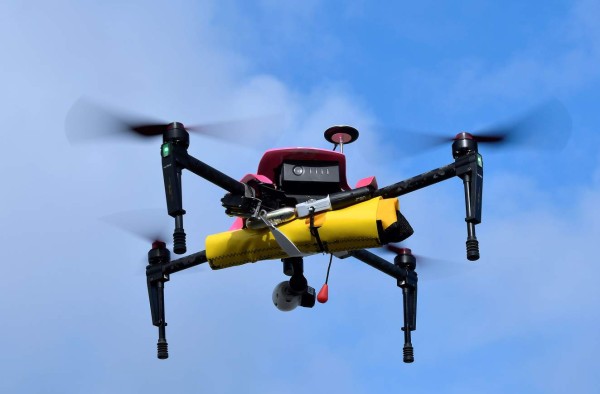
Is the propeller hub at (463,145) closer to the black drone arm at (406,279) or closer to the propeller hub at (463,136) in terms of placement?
the propeller hub at (463,136)

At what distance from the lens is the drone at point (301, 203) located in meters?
17.4

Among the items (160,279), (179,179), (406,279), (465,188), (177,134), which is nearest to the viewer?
(465,188)

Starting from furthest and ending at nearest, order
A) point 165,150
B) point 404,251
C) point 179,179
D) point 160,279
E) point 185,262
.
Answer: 1. point 404,251
2. point 160,279
3. point 185,262
4. point 165,150
5. point 179,179

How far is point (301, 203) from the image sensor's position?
18.0 m

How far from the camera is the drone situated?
57.1 feet

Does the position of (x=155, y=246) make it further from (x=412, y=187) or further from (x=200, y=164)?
(x=412, y=187)

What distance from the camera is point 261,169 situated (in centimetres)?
1850

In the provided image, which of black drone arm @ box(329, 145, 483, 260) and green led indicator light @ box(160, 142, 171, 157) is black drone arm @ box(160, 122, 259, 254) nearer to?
green led indicator light @ box(160, 142, 171, 157)

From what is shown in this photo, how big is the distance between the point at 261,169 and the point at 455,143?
247 cm

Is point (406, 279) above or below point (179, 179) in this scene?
below

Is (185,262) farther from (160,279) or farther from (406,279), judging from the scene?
(406,279)

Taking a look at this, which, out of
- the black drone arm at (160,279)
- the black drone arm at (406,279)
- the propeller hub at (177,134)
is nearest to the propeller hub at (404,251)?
the black drone arm at (406,279)

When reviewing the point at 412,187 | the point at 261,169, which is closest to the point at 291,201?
the point at 261,169

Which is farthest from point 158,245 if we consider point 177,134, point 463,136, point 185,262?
point 463,136
